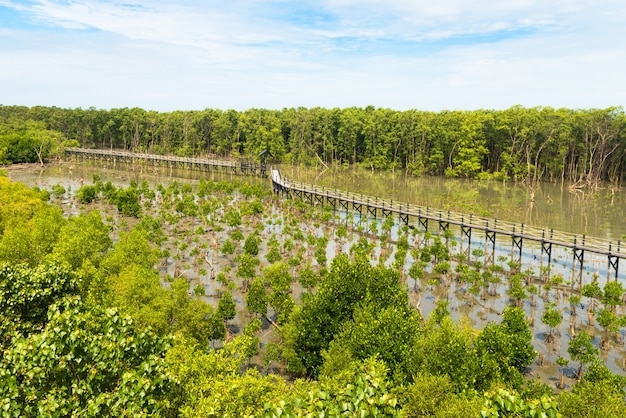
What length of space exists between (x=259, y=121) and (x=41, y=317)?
8454cm

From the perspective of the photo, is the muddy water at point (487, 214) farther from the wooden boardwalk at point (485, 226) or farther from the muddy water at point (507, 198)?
the wooden boardwalk at point (485, 226)

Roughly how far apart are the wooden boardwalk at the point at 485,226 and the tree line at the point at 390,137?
1188 inches

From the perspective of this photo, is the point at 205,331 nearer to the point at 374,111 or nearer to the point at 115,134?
the point at 374,111

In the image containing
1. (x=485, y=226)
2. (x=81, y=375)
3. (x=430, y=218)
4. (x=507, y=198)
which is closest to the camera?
(x=81, y=375)

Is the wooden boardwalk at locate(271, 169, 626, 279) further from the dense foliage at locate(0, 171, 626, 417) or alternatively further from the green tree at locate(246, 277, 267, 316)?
the green tree at locate(246, 277, 267, 316)

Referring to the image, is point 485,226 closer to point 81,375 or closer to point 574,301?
point 574,301

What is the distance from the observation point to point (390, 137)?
278 ft

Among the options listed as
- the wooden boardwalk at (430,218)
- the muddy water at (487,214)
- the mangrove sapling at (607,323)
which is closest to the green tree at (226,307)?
the muddy water at (487,214)

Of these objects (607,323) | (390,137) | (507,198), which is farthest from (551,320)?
(390,137)

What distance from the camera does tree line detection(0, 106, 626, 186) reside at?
225 feet

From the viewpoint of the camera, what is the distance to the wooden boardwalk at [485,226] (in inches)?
1179

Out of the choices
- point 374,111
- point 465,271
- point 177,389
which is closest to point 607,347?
point 465,271

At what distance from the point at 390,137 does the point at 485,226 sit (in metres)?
50.5

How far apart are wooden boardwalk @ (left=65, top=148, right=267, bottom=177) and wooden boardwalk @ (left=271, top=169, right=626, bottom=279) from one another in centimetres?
1942
